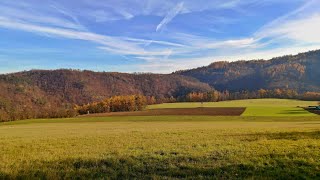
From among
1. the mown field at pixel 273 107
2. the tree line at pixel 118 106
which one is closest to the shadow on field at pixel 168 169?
the mown field at pixel 273 107

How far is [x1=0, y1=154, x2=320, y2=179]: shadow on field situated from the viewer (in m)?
15.0

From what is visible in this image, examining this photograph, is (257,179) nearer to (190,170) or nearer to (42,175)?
(190,170)

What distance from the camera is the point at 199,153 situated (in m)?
19.5

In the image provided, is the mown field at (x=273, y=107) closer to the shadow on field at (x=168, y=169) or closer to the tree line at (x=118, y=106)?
the tree line at (x=118, y=106)

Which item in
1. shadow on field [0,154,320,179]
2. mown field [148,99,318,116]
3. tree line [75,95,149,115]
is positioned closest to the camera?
shadow on field [0,154,320,179]

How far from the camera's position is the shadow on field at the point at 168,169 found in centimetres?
1498

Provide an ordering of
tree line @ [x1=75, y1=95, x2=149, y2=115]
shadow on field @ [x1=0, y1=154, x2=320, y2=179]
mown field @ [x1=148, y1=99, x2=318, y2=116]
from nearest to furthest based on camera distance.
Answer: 1. shadow on field @ [x1=0, y1=154, x2=320, y2=179]
2. mown field @ [x1=148, y1=99, x2=318, y2=116]
3. tree line @ [x1=75, y1=95, x2=149, y2=115]

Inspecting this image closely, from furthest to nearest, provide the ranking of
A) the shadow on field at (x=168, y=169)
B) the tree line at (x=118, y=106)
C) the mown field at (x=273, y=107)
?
the tree line at (x=118, y=106), the mown field at (x=273, y=107), the shadow on field at (x=168, y=169)

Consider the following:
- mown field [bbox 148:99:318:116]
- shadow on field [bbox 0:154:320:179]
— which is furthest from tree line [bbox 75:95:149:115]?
shadow on field [bbox 0:154:320:179]

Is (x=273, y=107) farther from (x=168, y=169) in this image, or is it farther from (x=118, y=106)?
(x=168, y=169)

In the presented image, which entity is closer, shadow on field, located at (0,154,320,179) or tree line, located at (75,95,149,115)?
shadow on field, located at (0,154,320,179)

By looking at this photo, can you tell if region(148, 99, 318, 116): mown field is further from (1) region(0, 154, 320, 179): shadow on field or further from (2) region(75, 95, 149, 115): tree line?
(1) region(0, 154, 320, 179): shadow on field

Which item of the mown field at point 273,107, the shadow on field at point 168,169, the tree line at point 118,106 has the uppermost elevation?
the shadow on field at point 168,169

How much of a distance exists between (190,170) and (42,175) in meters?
6.68
